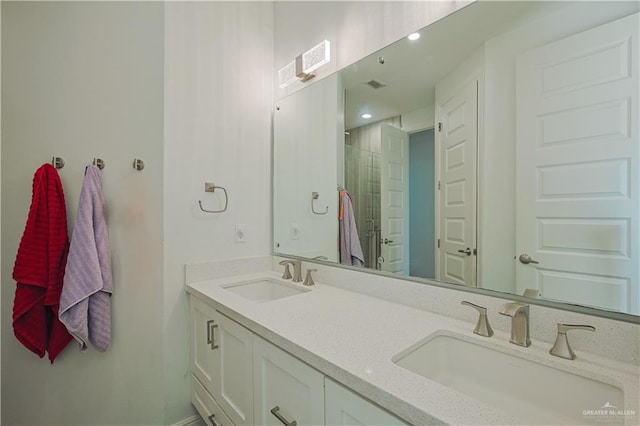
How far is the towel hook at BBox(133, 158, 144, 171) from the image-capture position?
1.47 m

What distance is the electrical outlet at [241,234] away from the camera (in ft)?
5.74

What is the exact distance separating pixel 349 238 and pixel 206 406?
108cm

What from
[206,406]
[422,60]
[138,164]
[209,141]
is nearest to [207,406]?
[206,406]

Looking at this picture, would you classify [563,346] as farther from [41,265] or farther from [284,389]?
[41,265]

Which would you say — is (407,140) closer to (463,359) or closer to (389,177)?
(389,177)

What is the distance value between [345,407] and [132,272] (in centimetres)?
133

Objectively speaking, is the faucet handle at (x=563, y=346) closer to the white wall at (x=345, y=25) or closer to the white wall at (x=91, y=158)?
the white wall at (x=345, y=25)

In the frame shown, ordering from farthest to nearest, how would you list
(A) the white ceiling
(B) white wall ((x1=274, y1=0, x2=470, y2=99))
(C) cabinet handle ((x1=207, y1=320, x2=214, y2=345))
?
(C) cabinet handle ((x1=207, y1=320, x2=214, y2=345)) → (B) white wall ((x1=274, y1=0, x2=470, y2=99)) → (A) the white ceiling

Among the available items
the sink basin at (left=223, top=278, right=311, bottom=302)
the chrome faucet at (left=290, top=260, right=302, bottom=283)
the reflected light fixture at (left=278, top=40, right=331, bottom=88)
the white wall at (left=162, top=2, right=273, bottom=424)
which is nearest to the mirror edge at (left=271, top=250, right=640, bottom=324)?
the chrome faucet at (left=290, top=260, right=302, bottom=283)

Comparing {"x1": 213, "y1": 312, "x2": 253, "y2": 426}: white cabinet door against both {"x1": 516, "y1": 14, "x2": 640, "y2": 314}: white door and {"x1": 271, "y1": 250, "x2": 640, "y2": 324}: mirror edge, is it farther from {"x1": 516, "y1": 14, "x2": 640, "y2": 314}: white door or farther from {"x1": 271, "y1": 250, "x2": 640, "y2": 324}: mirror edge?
{"x1": 516, "y1": 14, "x2": 640, "y2": 314}: white door

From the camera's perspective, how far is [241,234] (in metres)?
1.77

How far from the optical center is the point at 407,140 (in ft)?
4.23

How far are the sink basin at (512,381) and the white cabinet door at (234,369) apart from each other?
1.96 ft

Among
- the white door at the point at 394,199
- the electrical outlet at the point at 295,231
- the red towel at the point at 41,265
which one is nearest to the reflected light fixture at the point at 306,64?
the white door at the point at 394,199
